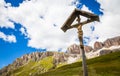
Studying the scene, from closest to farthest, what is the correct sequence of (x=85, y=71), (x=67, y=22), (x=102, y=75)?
(x=85, y=71), (x=67, y=22), (x=102, y=75)

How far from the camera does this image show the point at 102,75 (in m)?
53.2

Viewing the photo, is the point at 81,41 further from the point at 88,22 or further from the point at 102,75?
the point at 102,75

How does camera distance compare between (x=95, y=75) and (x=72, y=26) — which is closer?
(x=72, y=26)

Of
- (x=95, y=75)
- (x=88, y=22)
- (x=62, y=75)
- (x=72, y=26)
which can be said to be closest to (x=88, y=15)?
(x=88, y=22)

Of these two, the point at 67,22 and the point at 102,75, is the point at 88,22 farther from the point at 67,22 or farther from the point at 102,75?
the point at 102,75

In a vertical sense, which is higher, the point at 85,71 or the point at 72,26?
the point at 72,26

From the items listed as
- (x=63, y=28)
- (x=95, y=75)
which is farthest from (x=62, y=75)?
(x=63, y=28)

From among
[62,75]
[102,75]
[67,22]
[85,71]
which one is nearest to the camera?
[85,71]

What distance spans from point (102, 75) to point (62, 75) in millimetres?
14478

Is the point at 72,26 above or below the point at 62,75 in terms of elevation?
above

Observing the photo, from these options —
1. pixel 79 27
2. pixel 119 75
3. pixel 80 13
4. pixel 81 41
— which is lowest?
pixel 119 75

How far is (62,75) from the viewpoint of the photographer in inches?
2510

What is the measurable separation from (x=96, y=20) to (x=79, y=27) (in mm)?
1174

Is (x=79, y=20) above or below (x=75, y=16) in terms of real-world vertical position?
below
